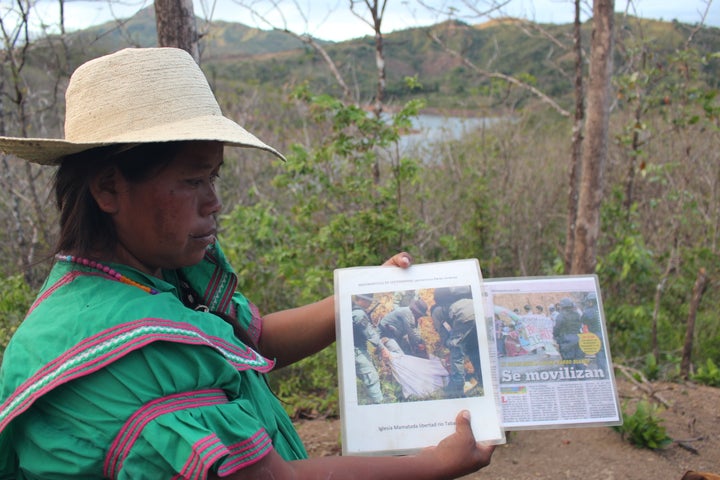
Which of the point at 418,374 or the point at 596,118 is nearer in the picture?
the point at 418,374

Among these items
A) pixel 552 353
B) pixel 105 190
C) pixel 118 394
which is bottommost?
pixel 552 353

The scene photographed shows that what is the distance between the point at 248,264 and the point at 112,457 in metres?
3.68

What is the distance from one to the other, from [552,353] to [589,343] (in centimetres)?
12

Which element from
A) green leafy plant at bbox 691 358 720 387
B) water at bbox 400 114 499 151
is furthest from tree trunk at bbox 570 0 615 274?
water at bbox 400 114 499 151

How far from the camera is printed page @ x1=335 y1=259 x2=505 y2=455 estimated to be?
1.69 metres

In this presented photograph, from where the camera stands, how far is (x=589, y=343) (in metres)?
1.90

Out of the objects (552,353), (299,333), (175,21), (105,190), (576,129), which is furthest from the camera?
(576,129)

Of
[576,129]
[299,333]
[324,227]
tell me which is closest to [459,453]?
[299,333]

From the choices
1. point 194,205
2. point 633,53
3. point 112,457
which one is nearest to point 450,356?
point 194,205

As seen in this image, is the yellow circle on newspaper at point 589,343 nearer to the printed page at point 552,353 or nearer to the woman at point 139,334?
the printed page at point 552,353

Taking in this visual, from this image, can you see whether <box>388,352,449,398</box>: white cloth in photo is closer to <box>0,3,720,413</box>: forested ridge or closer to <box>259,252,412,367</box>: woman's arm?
<box>259,252,412,367</box>: woman's arm

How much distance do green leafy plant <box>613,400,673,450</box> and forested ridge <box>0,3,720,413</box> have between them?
1330 mm

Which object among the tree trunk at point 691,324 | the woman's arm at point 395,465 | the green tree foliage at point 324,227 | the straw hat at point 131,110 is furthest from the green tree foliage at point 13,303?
the tree trunk at point 691,324

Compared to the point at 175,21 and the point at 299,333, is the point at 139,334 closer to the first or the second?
the point at 299,333
